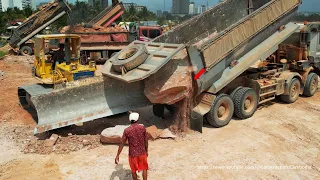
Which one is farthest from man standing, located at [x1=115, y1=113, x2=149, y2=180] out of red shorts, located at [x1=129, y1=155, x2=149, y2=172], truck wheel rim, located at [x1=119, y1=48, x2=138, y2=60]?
truck wheel rim, located at [x1=119, y1=48, x2=138, y2=60]

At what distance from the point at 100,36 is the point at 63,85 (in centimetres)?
1115

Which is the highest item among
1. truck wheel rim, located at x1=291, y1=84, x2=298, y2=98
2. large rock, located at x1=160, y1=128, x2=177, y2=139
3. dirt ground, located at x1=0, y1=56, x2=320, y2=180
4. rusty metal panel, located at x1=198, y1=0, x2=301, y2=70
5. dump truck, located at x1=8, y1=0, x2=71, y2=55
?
dump truck, located at x1=8, y1=0, x2=71, y2=55

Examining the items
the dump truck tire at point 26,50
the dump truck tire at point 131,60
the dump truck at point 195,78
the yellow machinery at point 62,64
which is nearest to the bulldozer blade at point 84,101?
the dump truck at point 195,78

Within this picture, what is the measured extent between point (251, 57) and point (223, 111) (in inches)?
65.5

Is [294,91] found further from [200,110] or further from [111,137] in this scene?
[111,137]

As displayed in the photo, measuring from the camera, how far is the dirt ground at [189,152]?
18.2 ft

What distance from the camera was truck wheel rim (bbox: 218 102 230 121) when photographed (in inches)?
303

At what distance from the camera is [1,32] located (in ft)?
145

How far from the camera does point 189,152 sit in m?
6.38

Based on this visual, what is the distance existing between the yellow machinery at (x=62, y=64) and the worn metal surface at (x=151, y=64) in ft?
3.87

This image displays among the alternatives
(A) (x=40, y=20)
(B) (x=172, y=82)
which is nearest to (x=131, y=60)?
(B) (x=172, y=82)

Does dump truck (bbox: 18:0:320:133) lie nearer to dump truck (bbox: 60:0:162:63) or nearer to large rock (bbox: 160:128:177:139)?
large rock (bbox: 160:128:177:139)

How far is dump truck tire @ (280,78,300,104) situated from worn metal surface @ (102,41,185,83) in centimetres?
461

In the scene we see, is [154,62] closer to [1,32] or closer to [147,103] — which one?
[147,103]
